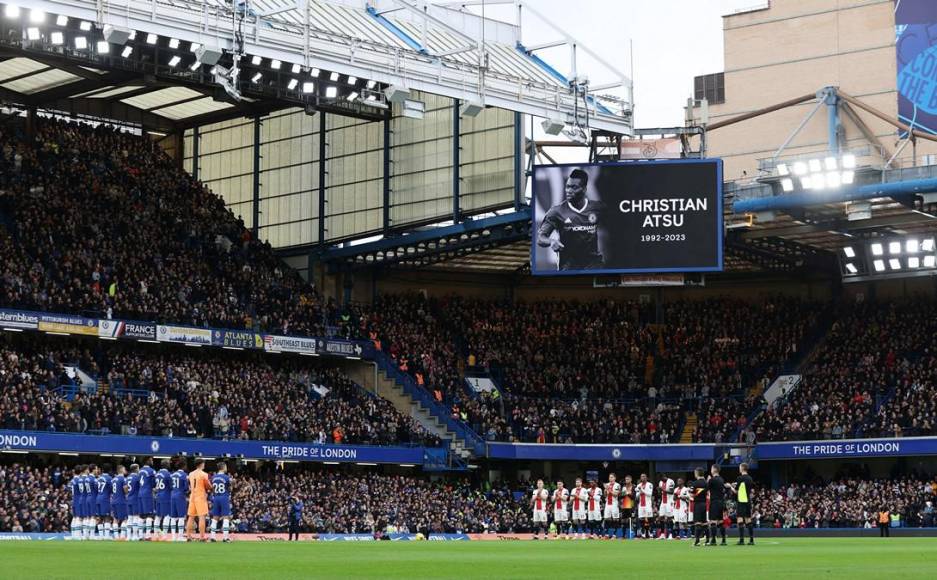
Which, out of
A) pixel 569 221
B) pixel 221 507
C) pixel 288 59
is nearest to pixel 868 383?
pixel 569 221

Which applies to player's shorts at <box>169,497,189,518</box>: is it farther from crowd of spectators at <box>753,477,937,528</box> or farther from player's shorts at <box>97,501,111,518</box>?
crowd of spectators at <box>753,477,937,528</box>

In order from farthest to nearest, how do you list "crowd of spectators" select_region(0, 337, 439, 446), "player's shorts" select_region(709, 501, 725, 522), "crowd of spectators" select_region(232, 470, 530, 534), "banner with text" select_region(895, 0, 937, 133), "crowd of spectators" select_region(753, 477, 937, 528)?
"banner with text" select_region(895, 0, 937, 133) < "crowd of spectators" select_region(753, 477, 937, 528) < "crowd of spectators" select_region(232, 470, 530, 534) < "crowd of spectators" select_region(0, 337, 439, 446) < "player's shorts" select_region(709, 501, 725, 522)

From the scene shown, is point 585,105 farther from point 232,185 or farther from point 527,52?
point 232,185

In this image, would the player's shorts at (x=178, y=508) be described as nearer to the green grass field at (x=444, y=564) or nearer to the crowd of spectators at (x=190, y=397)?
the green grass field at (x=444, y=564)

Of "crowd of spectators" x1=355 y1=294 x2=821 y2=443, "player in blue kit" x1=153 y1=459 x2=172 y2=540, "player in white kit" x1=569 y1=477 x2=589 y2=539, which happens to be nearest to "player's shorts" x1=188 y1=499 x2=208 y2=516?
"player in blue kit" x1=153 y1=459 x2=172 y2=540

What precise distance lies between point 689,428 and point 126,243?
25.1m

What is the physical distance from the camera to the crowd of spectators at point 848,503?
176ft

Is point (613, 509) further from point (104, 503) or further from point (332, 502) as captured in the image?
point (104, 503)

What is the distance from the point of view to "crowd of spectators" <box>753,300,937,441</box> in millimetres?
57062

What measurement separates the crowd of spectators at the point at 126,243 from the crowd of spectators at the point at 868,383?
67.0ft

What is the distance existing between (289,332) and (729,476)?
20365 mm

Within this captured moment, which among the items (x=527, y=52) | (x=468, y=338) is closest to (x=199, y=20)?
(x=527, y=52)

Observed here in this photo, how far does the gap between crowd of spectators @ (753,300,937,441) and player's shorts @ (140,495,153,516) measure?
32301 millimetres

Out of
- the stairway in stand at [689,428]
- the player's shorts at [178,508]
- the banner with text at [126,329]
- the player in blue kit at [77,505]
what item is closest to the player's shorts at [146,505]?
the player's shorts at [178,508]
